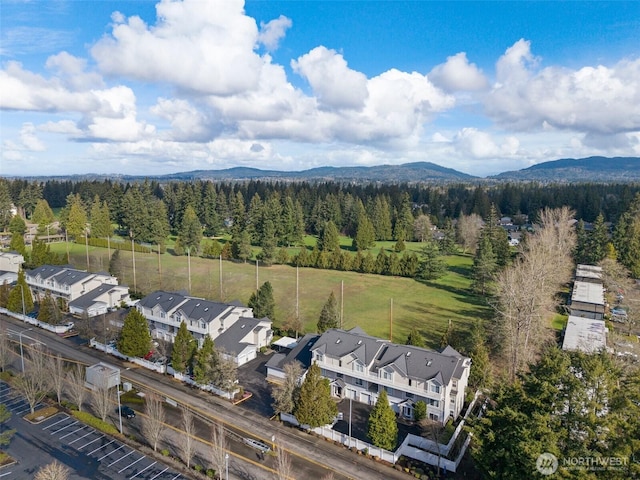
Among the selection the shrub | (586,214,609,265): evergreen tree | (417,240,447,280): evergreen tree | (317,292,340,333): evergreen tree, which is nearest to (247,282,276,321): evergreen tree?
(317,292,340,333): evergreen tree

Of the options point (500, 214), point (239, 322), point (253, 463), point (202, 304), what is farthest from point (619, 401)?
point (500, 214)

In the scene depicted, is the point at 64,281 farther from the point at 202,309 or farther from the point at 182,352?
the point at 182,352

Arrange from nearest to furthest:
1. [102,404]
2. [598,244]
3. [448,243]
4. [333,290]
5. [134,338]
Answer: [102,404]
[134,338]
[333,290]
[598,244]
[448,243]

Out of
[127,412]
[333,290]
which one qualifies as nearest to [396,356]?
[127,412]

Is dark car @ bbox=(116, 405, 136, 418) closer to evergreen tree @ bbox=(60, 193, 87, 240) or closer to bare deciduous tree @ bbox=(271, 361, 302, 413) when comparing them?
bare deciduous tree @ bbox=(271, 361, 302, 413)

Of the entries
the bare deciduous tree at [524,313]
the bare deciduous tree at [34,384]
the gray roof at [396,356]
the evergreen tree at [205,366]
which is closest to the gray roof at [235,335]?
the evergreen tree at [205,366]
